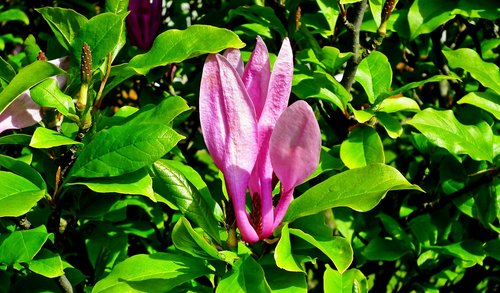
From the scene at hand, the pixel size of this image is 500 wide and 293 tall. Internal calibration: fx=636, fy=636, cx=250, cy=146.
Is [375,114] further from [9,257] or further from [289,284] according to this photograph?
[9,257]

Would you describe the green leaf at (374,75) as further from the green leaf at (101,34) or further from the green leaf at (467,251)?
the green leaf at (101,34)

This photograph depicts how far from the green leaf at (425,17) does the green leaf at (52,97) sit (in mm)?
873

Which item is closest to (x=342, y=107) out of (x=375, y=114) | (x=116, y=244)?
(x=375, y=114)

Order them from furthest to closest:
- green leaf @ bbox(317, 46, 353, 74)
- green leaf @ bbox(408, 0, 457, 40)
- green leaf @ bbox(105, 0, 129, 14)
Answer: green leaf @ bbox(408, 0, 457, 40) < green leaf @ bbox(317, 46, 353, 74) < green leaf @ bbox(105, 0, 129, 14)

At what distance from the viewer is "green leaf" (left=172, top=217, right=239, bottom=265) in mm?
1043

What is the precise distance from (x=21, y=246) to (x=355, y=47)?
2.73ft

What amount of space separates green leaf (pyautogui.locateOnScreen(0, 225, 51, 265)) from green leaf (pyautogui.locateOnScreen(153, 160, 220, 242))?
0.23 meters

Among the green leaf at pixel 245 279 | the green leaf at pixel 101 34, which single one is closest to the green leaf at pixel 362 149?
the green leaf at pixel 245 279

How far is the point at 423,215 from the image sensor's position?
1725mm

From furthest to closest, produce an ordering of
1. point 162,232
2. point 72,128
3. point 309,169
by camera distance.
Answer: point 162,232, point 72,128, point 309,169

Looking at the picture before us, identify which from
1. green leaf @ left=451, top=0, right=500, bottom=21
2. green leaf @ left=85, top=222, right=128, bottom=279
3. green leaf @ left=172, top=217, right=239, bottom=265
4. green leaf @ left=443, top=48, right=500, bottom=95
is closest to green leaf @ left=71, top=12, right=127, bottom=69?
green leaf @ left=172, top=217, right=239, bottom=265

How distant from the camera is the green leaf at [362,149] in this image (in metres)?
1.39

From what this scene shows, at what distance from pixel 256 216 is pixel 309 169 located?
141 millimetres

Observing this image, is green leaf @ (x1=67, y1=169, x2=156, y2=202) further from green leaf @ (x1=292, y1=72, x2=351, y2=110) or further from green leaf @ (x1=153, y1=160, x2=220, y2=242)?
green leaf @ (x1=292, y1=72, x2=351, y2=110)
